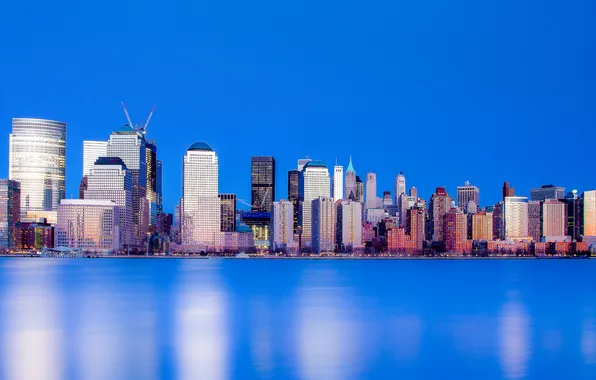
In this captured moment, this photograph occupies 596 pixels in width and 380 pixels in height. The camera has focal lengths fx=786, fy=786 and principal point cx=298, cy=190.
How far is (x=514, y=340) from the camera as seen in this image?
38.1 m

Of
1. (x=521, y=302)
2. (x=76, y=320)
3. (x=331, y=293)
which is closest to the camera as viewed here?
(x=76, y=320)

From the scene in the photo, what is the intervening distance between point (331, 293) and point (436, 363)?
135 ft

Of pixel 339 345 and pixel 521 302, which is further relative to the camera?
pixel 521 302

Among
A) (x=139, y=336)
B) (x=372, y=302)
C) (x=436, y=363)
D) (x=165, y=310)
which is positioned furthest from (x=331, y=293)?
(x=436, y=363)

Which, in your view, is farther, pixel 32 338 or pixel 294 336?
pixel 294 336

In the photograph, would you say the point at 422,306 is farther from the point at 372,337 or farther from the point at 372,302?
the point at 372,337

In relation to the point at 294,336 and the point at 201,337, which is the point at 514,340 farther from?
the point at 201,337

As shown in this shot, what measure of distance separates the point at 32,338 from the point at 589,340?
87.7ft

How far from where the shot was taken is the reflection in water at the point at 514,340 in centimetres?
3012

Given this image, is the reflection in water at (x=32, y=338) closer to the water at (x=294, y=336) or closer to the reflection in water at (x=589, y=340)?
the water at (x=294, y=336)

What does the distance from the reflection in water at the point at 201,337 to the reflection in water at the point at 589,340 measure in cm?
1507

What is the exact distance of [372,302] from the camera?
200 ft

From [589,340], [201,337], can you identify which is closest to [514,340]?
[589,340]

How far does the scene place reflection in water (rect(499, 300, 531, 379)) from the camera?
30.1m
